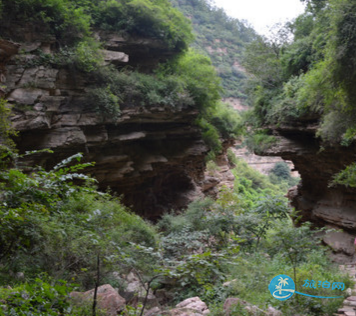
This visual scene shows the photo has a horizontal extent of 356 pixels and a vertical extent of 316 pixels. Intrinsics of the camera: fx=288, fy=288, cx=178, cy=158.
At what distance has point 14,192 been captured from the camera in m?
2.91

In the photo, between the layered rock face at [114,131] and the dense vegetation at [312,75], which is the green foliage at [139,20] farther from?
the dense vegetation at [312,75]

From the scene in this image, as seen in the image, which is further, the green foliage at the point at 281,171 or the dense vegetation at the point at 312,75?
the green foliage at the point at 281,171

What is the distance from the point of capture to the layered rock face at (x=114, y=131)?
875 cm

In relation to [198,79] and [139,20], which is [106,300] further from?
[198,79]

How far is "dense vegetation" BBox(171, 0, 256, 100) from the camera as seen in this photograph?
4566 cm

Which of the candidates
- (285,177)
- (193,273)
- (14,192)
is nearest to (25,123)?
(14,192)

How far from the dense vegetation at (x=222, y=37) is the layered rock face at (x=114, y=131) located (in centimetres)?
3098

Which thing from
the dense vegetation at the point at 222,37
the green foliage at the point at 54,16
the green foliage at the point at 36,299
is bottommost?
the green foliage at the point at 36,299

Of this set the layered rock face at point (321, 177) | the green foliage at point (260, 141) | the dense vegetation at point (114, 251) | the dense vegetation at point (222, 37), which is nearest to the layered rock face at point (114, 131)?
the dense vegetation at point (114, 251)

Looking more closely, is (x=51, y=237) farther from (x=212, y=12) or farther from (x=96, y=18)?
(x=212, y=12)

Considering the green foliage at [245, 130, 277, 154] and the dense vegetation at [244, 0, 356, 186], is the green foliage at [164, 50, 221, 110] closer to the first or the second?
the dense vegetation at [244, 0, 356, 186]

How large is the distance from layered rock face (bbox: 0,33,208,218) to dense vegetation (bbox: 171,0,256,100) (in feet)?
102

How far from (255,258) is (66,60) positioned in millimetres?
8610

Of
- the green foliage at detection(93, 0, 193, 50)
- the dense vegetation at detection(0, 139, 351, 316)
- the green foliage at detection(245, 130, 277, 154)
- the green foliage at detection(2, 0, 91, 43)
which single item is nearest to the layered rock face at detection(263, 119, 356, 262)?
the green foliage at detection(245, 130, 277, 154)
